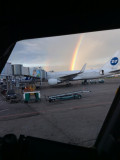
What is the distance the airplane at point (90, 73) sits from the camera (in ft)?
84.1

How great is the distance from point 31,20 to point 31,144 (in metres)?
2.78

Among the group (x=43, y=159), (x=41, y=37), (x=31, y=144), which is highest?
(x=41, y=37)

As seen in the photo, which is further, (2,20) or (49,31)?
(49,31)

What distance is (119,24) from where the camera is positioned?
8.97 ft

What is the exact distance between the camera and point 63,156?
8.66 feet

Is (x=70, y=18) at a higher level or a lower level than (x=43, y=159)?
higher

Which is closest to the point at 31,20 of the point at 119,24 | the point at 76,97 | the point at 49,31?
the point at 49,31

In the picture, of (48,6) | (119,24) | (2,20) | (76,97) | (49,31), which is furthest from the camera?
(76,97)

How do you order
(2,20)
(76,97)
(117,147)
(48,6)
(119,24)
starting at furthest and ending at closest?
(76,97) → (119,24) → (2,20) → (117,147) → (48,6)

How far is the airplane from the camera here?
84.1ft

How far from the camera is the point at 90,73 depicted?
28.2m

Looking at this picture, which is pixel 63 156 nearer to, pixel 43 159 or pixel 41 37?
pixel 43 159

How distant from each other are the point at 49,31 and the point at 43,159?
2939 mm

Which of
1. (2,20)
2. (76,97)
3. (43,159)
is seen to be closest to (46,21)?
(2,20)
